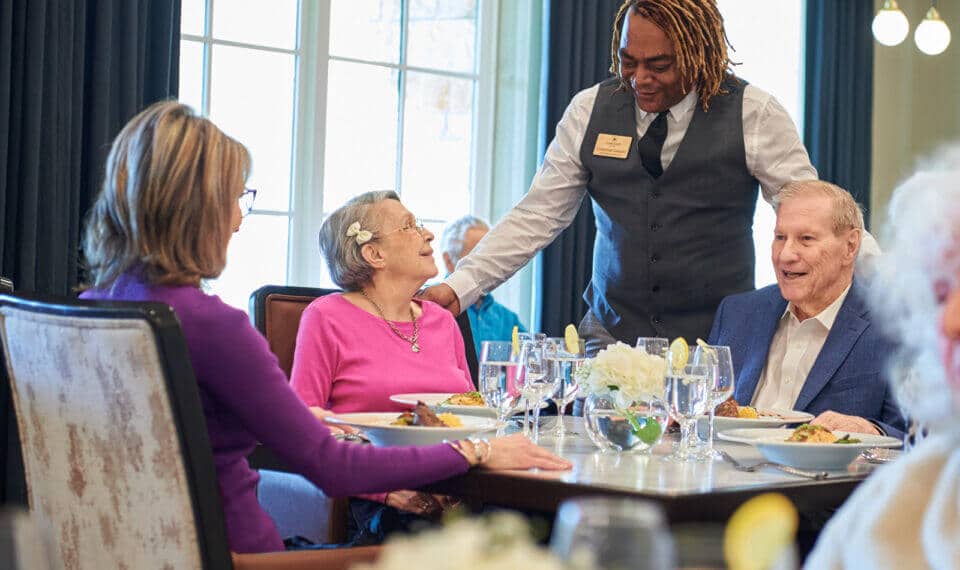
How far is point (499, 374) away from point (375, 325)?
0.77m

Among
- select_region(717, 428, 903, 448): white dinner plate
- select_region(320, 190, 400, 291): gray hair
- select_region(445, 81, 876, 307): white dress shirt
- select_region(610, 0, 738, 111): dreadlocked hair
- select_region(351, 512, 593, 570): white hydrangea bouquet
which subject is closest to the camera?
select_region(351, 512, 593, 570): white hydrangea bouquet

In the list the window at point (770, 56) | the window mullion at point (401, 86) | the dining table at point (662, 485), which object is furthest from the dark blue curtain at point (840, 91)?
the dining table at point (662, 485)

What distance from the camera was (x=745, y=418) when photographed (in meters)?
2.33

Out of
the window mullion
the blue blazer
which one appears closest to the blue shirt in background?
the window mullion

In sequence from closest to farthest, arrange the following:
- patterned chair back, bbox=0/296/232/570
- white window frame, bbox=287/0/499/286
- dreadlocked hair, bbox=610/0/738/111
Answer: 1. patterned chair back, bbox=0/296/232/570
2. dreadlocked hair, bbox=610/0/738/111
3. white window frame, bbox=287/0/499/286

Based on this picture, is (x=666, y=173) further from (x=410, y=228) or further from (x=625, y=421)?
(x=625, y=421)

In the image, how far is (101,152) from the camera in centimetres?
436

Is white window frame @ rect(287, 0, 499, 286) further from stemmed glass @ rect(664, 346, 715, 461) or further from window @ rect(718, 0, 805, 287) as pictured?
stemmed glass @ rect(664, 346, 715, 461)

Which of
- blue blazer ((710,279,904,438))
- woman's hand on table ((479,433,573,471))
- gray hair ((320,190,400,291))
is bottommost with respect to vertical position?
woman's hand on table ((479,433,573,471))

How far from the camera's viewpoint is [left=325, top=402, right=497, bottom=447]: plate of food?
6.58ft

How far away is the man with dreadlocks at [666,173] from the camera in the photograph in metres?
3.24

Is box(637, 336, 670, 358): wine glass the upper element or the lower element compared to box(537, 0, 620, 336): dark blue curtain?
lower

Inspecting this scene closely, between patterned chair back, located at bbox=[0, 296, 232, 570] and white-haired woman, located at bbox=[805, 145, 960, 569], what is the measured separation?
2.73 ft

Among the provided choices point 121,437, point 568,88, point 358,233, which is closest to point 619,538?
point 121,437
